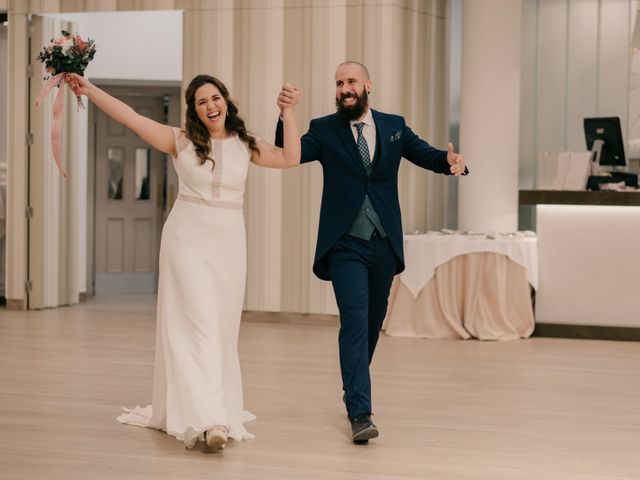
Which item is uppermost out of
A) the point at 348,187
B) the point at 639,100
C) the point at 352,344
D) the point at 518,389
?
the point at 639,100

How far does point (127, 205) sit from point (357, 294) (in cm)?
782

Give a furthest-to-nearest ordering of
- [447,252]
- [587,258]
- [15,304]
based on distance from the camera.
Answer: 1. [15,304]
2. [587,258]
3. [447,252]

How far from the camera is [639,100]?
963cm

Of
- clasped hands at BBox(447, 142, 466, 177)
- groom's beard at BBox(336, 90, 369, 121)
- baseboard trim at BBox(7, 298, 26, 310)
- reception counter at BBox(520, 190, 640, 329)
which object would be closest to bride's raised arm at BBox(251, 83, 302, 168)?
groom's beard at BBox(336, 90, 369, 121)

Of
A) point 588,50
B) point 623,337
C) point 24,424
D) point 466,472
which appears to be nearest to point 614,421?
point 466,472

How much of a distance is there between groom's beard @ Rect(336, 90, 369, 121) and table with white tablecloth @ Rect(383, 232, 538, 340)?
3483 millimetres

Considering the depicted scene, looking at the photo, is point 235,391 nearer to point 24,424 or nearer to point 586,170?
point 24,424

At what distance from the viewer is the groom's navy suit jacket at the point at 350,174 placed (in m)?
4.32

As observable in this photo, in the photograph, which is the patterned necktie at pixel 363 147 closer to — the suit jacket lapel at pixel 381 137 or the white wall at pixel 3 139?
the suit jacket lapel at pixel 381 137

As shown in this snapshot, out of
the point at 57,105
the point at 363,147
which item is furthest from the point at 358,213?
the point at 57,105

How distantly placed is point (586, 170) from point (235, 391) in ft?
15.0

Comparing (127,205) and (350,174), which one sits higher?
(350,174)

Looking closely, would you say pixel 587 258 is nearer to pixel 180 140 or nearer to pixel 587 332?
pixel 587 332

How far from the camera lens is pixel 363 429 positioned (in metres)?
4.11
